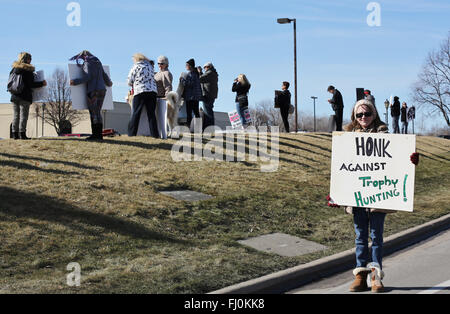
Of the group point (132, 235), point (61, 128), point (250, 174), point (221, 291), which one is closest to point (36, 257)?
point (132, 235)

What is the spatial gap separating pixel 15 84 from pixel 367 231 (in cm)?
936

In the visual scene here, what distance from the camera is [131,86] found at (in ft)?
43.8

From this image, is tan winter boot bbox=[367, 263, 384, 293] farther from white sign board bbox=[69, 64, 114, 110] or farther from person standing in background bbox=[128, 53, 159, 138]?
person standing in background bbox=[128, 53, 159, 138]

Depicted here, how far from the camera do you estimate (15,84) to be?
12602mm

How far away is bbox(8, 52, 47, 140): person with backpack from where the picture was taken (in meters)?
12.6

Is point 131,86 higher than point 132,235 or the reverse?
higher

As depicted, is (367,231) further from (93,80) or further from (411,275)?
(93,80)

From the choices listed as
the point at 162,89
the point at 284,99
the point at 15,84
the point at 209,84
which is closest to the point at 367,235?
the point at 15,84

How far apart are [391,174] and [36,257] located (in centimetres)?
422

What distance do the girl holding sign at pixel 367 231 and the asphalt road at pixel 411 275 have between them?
10.0 inches

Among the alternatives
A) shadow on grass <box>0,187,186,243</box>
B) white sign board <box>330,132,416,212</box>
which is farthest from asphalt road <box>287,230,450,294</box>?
shadow on grass <box>0,187,186,243</box>

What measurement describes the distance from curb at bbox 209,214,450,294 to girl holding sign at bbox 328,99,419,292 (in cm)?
92
